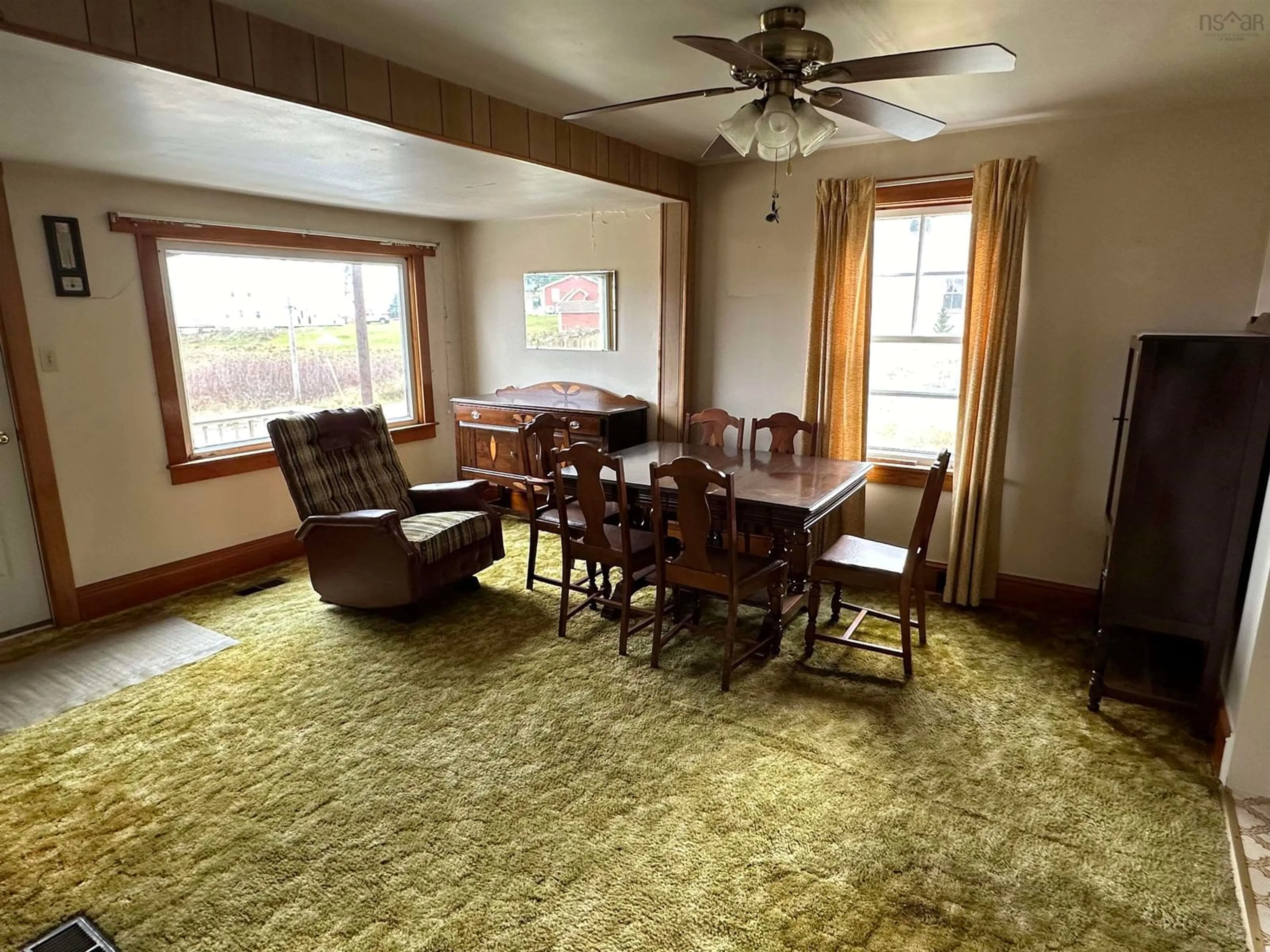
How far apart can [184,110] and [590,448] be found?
189 centimetres

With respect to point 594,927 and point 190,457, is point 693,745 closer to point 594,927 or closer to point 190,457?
point 594,927

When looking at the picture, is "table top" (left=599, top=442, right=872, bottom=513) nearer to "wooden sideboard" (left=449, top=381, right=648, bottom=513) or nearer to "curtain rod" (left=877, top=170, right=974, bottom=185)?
"wooden sideboard" (left=449, top=381, right=648, bottom=513)

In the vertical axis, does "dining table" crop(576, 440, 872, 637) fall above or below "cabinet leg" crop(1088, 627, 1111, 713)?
above

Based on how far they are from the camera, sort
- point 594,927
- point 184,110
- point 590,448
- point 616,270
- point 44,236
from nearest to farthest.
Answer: point 594,927 < point 184,110 < point 590,448 < point 44,236 < point 616,270

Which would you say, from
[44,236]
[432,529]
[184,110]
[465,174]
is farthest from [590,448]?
[44,236]

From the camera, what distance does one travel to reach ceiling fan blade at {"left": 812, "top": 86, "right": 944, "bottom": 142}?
2.15m

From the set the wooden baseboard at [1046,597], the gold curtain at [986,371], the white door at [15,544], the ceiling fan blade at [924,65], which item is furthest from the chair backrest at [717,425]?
the white door at [15,544]

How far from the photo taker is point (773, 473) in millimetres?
3457

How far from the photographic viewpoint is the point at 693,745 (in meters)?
2.57

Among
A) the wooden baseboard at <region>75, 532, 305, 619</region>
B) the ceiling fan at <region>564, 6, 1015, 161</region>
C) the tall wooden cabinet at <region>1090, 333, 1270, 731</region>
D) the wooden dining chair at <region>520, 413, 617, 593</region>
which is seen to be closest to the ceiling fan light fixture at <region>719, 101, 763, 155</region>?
the ceiling fan at <region>564, 6, 1015, 161</region>

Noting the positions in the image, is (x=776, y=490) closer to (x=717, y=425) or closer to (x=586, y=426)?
(x=717, y=425)

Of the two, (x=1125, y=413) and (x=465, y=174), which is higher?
(x=465, y=174)

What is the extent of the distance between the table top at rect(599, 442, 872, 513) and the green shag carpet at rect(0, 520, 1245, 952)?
0.78 m

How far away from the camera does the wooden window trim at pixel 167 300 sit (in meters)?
3.85
